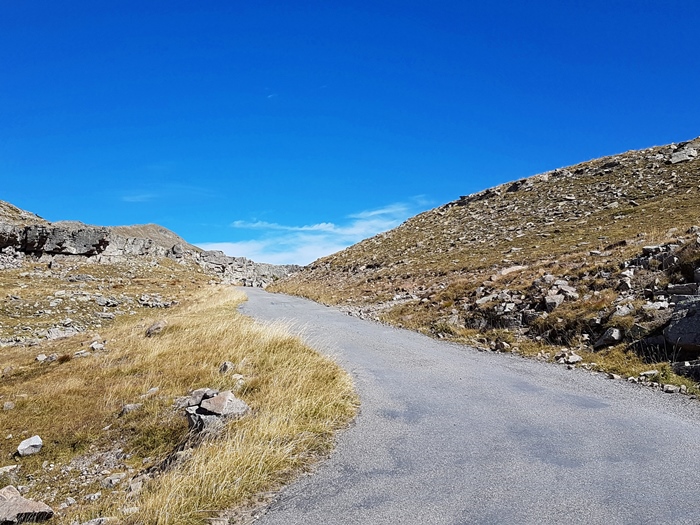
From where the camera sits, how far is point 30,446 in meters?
7.87

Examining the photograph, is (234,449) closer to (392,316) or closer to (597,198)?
(392,316)

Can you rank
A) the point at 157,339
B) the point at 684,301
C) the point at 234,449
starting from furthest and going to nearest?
1. the point at 157,339
2. the point at 684,301
3. the point at 234,449

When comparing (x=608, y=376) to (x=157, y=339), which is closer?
(x=608, y=376)

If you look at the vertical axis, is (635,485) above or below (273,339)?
below

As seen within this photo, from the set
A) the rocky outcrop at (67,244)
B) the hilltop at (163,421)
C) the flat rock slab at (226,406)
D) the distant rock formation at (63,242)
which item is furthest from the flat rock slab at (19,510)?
the distant rock formation at (63,242)

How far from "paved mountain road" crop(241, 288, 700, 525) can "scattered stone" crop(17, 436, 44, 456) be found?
5.80 meters

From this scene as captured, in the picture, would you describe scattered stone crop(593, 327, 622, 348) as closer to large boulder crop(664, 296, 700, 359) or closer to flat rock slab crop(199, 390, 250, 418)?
large boulder crop(664, 296, 700, 359)

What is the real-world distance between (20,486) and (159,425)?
214cm

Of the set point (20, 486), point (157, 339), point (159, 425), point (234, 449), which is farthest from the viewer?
point (157, 339)

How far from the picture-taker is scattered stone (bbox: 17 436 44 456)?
25.6ft

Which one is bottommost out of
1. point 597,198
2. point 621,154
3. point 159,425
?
point 159,425

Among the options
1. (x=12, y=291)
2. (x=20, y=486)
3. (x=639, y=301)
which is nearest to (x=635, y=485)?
(x=20, y=486)

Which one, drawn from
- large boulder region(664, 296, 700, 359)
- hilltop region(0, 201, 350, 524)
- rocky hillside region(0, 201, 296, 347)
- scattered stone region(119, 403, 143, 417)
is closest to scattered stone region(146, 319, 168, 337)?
hilltop region(0, 201, 350, 524)

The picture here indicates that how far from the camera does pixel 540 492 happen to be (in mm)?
4680
